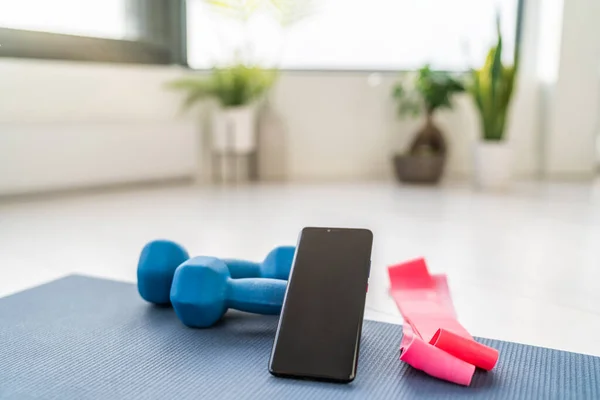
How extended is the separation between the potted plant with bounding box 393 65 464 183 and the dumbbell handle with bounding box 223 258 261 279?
222 centimetres

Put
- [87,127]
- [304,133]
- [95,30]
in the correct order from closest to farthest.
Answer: [87,127] → [95,30] → [304,133]

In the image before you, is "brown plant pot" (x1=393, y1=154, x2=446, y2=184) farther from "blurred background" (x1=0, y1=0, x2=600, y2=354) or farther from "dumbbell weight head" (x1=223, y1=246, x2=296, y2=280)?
"dumbbell weight head" (x1=223, y1=246, x2=296, y2=280)

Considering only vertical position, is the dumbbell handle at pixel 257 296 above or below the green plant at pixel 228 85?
below

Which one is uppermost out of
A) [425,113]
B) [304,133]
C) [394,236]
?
[425,113]

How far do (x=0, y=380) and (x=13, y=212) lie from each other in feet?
5.06

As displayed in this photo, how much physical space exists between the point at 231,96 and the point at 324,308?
92.2 inches

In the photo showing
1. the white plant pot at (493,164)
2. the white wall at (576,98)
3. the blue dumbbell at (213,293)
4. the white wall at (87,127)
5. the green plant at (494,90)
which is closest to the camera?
the blue dumbbell at (213,293)

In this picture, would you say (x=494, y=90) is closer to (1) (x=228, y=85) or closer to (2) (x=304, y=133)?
(2) (x=304, y=133)

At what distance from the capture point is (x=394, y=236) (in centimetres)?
176

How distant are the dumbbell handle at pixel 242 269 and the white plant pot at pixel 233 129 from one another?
1.99 metres

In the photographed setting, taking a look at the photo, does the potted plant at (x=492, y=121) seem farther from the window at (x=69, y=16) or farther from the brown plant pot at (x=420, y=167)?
the window at (x=69, y=16)

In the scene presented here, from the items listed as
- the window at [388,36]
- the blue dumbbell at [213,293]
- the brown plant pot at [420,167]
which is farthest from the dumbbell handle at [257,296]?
the window at [388,36]

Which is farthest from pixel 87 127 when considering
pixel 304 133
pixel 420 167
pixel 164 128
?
pixel 420 167

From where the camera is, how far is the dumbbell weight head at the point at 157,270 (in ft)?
3.36
